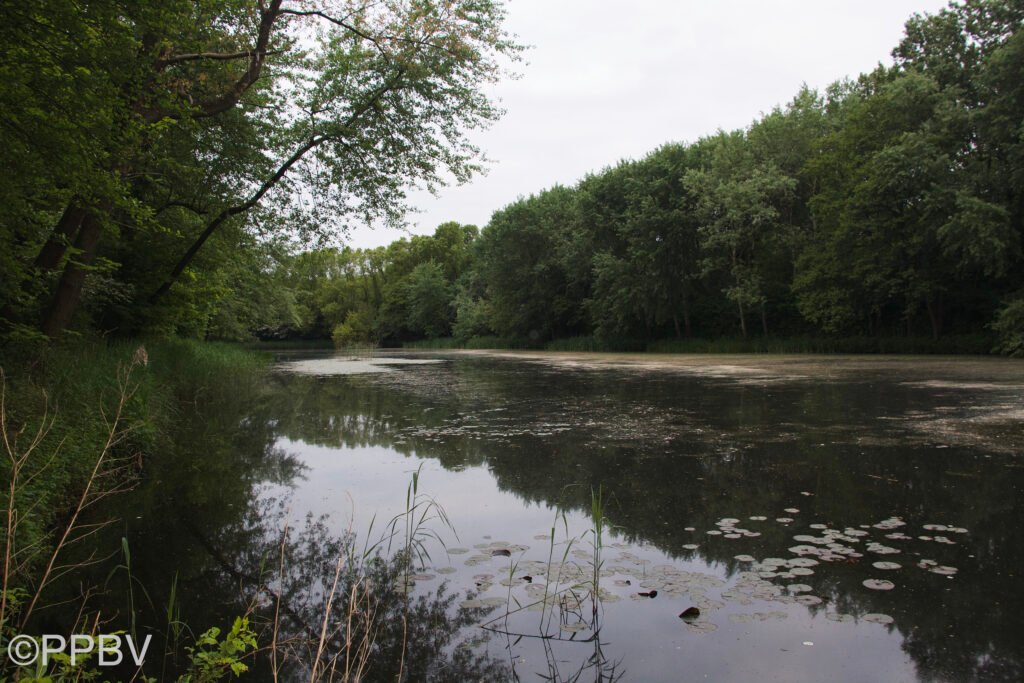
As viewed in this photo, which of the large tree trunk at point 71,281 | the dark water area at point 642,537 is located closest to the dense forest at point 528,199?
the large tree trunk at point 71,281

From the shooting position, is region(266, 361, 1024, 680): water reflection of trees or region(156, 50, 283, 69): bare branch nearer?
region(266, 361, 1024, 680): water reflection of trees

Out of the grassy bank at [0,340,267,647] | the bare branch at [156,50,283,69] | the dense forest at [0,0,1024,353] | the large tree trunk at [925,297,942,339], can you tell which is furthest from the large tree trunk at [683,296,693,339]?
the bare branch at [156,50,283,69]

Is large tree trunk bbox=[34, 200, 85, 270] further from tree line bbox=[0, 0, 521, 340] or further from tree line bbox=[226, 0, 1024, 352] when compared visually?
tree line bbox=[226, 0, 1024, 352]

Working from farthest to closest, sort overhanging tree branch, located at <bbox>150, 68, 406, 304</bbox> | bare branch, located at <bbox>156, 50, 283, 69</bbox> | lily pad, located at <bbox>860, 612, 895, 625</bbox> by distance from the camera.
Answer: overhanging tree branch, located at <bbox>150, 68, 406, 304</bbox>
bare branch, located at <bbox>156, 50, 283, 69</bbox>
lily pad, located at <bbox>860, 612, 895, 625</bbox>

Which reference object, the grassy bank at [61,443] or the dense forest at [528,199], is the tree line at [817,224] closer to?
the dense forest at [528,199]

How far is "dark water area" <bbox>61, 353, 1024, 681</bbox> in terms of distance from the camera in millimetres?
2676

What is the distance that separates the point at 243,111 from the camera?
1242 cm

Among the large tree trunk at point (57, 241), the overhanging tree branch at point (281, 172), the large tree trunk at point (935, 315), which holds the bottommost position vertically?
the large tree trunk at point (935, 315)

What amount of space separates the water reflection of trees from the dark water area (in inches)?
1.0

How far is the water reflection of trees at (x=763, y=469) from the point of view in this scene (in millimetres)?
2990

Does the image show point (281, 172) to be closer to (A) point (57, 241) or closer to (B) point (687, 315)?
(A) point (57, 241)

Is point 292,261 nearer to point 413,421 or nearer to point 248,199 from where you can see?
point 248,199

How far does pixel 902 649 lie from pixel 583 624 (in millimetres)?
1329

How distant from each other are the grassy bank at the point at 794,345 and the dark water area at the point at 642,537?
2015 centimetres
